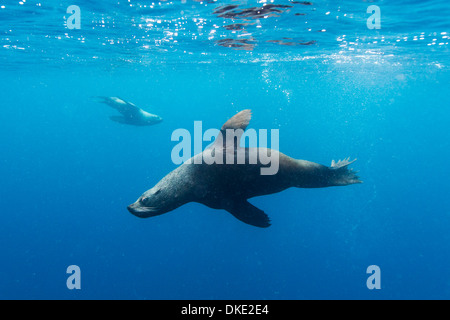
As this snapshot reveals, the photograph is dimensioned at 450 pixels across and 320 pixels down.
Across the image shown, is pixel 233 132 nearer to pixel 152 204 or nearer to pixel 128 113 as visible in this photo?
pixel 152 204

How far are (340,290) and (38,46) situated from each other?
833 inches

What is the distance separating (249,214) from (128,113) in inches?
519

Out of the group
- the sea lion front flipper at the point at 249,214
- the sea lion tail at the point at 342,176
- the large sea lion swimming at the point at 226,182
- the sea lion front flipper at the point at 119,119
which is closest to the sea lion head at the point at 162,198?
the large sea lion swimming at the point at 226,182

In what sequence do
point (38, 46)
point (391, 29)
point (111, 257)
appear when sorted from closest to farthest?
1. point (391, 29)
2. point (38, 46)
3. point (111, 257)

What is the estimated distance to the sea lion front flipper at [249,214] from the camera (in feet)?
20.1

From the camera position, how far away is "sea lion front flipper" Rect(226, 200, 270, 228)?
6.13 metres

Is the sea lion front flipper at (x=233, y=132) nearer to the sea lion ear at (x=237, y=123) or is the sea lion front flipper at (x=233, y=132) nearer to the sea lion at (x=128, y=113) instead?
the sea lion ear at (x=237, y=123)

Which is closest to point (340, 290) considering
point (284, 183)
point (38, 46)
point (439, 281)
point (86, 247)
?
point (439, 281)

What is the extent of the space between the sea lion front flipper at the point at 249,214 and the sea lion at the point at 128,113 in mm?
12139

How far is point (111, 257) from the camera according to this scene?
62.6 feet

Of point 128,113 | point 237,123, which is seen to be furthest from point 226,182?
point 128,113

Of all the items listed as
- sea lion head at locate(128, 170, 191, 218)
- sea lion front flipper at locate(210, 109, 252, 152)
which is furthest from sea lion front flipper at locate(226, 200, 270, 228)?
sea lion front flipper at locate(210, 109, 252, 152)

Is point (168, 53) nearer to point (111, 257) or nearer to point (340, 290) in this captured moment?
point (111, 257)

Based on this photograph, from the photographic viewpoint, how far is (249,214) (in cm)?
614
